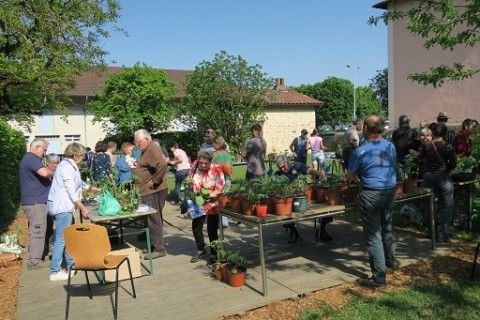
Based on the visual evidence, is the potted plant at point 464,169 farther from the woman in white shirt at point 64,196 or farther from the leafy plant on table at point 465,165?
the woman in white shirt at point 64,196

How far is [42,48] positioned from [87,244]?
9.83 m

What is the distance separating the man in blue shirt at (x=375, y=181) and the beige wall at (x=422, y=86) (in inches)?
689

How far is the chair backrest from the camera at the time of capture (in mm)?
4133

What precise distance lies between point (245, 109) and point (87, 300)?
16711 millimetres

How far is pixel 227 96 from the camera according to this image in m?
20.2

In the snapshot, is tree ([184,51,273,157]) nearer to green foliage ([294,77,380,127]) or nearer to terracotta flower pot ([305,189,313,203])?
terracotta flower pot ([305,189,313,203])

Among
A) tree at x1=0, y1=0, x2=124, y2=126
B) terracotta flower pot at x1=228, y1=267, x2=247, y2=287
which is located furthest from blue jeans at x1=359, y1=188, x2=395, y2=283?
tree at x1=0, y1=0, x2=124, y2=126

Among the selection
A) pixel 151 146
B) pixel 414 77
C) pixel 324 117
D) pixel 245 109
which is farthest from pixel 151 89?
pixel 324 117

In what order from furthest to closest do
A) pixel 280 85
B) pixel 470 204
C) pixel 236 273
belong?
pixel 280 85 → pixel 470 204 → pixel 236 273

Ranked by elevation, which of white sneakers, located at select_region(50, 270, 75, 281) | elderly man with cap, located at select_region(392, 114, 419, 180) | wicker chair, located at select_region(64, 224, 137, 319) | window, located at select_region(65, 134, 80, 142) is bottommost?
white sneakers, located at select_region(50, 270, 75, 281)

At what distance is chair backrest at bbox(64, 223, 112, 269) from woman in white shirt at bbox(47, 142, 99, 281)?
97 centimetres

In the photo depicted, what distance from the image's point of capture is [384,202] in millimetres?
4473

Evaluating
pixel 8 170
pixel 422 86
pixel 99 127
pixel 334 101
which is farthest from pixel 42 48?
pixel 334 101

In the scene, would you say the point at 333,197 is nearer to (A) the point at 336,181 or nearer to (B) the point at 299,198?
(A) the point at 336,181
